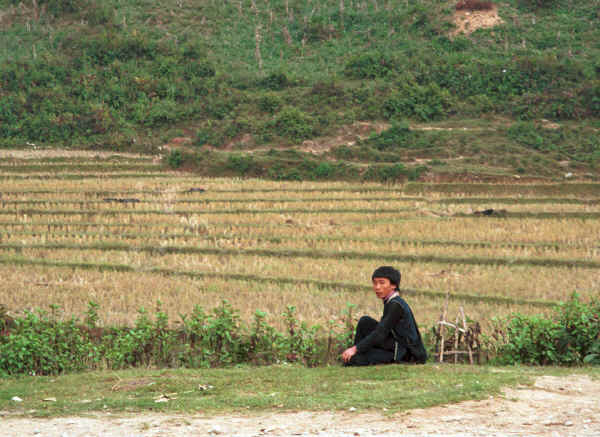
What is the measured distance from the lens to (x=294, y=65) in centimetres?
3662

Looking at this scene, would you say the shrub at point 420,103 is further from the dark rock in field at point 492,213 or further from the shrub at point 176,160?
the dark rock in field at point 492,213

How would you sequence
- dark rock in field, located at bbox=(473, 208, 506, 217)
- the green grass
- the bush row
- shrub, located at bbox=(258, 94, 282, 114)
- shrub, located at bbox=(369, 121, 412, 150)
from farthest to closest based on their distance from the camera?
shrub, located at bbox=(258, 94, 282, 114) < shrub, located at bbox=(369, 121, 412, 150) < dark rock in field, located at bbox=(473, 208, 506, 217) < the bush row < the green grass

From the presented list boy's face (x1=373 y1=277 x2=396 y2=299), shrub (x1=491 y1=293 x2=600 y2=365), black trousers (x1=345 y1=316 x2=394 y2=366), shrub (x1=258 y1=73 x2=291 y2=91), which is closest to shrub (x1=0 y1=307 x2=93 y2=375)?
black trousers (x1=345 y1=316 x2=394 y2=366)

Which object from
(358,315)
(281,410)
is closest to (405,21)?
(358,315)

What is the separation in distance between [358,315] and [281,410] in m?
4.42

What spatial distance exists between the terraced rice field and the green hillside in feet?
13.7

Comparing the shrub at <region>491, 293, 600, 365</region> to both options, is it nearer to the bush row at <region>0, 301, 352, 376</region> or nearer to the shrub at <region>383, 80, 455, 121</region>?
the bush row at <region>0, 301, 352, 376</region>

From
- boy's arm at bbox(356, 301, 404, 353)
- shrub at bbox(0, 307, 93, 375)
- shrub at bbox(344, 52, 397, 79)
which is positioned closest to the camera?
boy's arm at bbox(356, 301, 404, 353)

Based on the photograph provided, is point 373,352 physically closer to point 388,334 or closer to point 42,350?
point 388,334

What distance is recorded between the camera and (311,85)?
32.9m

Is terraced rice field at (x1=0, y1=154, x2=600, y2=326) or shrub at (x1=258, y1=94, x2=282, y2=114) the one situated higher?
shrub at (x1=258, y1=94, x2=282, y2=114)

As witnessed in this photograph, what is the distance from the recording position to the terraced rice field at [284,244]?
1032cm

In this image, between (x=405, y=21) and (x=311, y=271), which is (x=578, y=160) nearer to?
(x=311, y=271)

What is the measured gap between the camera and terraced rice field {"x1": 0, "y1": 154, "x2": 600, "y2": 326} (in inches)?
406
